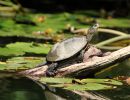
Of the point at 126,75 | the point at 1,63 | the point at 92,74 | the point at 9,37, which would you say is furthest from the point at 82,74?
the point at 9,37

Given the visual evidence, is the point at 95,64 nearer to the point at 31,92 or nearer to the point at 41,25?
the point at 31,92

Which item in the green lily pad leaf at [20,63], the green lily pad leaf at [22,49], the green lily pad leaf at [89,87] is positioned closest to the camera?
the green lily pad leaf at [89,87]

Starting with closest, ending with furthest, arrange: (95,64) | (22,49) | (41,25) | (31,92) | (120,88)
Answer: (31,92)
(120,88)
(95,64)
(22,49)
(41,25)

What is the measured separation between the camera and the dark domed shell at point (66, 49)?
3.38 m

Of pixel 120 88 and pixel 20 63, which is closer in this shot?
pixel 120 88

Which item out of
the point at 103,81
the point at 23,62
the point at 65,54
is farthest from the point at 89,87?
the point at 23,62

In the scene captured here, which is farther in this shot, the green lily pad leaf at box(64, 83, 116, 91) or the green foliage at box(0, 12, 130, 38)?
the green foliage at box(0, 12, 130, 38)

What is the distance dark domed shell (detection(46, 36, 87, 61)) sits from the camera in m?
3.38

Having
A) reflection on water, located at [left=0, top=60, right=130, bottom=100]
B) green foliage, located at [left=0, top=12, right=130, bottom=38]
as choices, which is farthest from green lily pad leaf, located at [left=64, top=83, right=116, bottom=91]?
green foliage, located at [left=0, top=12, right=130, bottom=38]

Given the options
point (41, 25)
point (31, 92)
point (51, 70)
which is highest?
point (41, 25)

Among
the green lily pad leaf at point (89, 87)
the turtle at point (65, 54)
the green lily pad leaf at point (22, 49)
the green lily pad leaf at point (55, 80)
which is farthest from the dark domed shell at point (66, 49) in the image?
the green lily pad leaf at point (22, 49)

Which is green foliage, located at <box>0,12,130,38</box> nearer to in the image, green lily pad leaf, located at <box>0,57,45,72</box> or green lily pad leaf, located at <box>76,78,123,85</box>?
green lily pad leaf, located at <box>0,57,45,72</box>

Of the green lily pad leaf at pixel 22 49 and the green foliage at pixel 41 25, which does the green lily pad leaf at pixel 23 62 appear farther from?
the green foliage at pixel 41 25

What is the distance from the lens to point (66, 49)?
3.41m
